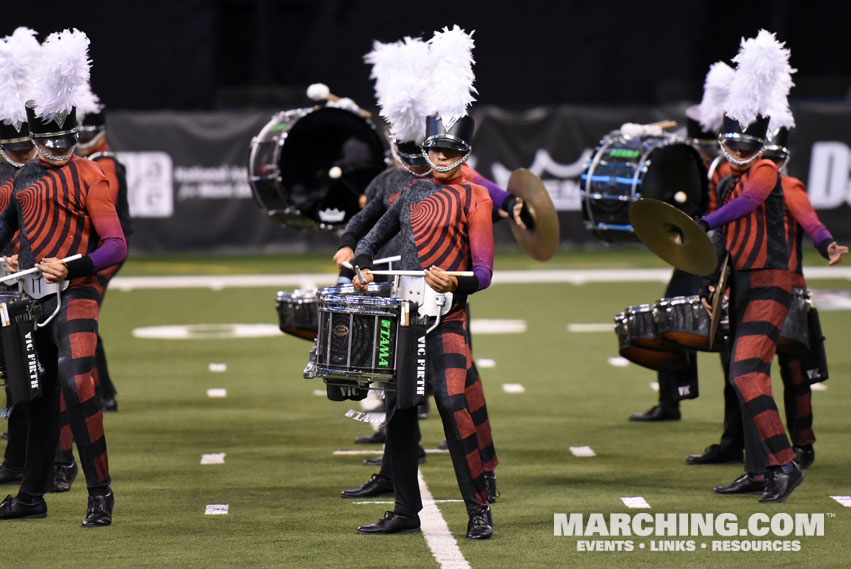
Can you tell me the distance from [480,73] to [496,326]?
28.0 ft

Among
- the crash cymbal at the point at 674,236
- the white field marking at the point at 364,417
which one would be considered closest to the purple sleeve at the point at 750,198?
the crash cymbal at the point at 674,236

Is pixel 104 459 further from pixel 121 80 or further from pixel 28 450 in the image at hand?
pixel 121 80

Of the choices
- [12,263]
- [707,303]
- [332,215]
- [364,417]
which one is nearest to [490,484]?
[364,417]

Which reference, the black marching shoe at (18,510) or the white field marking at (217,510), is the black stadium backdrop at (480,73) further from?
the black marching shoe at (18,510)

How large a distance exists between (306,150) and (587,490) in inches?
120

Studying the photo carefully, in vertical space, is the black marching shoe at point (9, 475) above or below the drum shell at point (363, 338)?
below

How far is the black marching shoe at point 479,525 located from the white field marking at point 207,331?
20.2 feet

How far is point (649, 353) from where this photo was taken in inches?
294

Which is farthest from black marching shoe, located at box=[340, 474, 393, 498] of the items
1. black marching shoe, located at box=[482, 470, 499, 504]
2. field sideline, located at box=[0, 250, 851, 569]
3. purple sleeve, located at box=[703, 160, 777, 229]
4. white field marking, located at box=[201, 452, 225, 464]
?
purple sleeve, located at box=[703, 160, 777, 229]

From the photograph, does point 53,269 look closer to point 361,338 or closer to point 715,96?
point 361,338

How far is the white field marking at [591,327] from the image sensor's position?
1184 cm

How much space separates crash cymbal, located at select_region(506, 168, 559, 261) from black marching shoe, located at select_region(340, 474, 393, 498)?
1.25 m

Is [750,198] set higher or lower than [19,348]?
higher

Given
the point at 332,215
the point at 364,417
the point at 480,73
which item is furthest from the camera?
the point at 480,73
